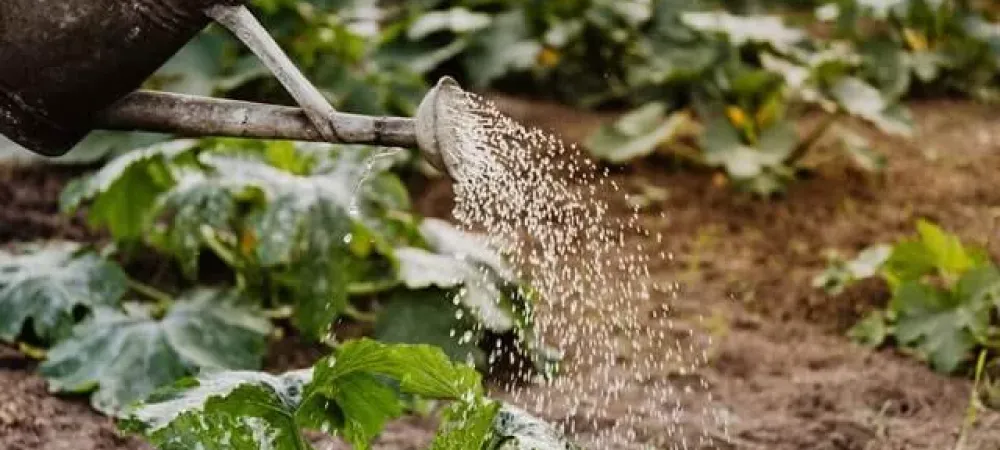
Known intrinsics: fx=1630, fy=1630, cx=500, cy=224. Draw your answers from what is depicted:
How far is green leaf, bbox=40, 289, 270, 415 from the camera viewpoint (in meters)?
2.64

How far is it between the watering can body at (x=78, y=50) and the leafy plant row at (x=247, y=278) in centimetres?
75

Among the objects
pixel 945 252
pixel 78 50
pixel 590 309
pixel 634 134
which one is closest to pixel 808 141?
pixel 634 134

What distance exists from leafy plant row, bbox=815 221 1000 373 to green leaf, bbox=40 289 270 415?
1198mm

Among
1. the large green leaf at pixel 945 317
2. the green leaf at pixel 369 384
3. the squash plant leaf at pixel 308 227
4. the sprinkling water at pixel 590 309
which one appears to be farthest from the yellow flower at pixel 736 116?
the green leaf at pixel 369 384

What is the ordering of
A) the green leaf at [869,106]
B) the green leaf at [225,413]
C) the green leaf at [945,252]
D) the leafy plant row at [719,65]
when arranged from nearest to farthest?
the green leaf at [225,413], the green leaf at [945,252], the green leaf at [869,106], the leafy plant row at [719,65]

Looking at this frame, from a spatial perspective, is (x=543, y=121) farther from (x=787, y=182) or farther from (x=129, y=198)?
(x=129, y=198)

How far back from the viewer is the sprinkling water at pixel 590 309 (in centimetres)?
261

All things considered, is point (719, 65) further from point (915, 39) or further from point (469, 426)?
point (469, 426)

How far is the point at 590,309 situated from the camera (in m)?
3.18

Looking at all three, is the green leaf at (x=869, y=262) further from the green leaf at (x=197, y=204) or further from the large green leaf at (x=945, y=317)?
the green leaf at (x=197, y=204)

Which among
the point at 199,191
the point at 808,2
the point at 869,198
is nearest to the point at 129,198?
the point at 199,191

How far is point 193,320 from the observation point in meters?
2.79

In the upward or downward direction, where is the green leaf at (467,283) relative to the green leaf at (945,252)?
upward

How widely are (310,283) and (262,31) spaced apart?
1055mm
